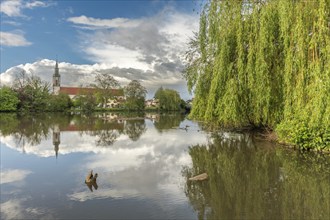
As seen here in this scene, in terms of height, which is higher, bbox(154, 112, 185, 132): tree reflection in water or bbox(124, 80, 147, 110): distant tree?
bbox(124, 80, 147, 110): distant tree

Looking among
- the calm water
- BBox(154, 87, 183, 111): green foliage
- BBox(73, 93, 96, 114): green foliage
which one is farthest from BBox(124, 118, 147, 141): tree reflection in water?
BBox(154, 87, 183, 111): green foliage

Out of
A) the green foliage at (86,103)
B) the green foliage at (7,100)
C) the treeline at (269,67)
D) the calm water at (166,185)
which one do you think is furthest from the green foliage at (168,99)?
the calm water at (166,185)

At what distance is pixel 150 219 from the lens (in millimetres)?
6996

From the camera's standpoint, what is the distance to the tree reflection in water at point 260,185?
7473 millimetres

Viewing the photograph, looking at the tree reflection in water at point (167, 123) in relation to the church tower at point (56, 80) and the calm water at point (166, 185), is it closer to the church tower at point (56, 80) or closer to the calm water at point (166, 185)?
the calm water at point (166, 185)

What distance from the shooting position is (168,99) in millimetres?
92125

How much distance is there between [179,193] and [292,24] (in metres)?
10.6

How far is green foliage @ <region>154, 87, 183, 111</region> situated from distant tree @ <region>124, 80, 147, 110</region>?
462 cm

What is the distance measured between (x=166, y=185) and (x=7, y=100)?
64226 mm

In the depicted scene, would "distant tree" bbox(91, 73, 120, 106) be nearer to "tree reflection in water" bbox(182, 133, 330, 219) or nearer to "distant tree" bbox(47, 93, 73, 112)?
"distant tree" bbox(47, 93, 73, 112)

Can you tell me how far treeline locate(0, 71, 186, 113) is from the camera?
69.5 m

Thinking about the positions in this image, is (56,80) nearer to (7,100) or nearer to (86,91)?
(86,91)

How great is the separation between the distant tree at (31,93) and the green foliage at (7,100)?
2.53 m

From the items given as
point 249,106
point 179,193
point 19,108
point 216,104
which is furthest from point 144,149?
point 19,108
